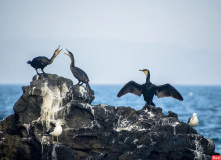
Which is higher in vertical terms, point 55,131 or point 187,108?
point 187,108

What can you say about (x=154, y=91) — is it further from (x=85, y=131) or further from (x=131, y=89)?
(x=85, y=131)

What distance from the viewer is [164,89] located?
1442 centimetres

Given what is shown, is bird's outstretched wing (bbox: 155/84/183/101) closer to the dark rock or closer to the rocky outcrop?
the rocky outcrop

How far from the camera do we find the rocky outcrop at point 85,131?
11.0m

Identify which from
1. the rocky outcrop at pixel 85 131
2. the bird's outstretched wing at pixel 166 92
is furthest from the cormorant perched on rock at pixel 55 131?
the bird's outstretched wing at pixel 166 92

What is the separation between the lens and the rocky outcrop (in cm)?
1101

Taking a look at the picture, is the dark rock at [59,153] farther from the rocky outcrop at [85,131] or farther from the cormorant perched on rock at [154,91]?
the cormorant perched on rock at [154,91]

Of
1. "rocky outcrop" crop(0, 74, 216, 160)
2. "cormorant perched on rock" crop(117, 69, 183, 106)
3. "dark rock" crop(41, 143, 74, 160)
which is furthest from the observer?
"cormorant perched on rock" crop(117, 69, 183, 106)

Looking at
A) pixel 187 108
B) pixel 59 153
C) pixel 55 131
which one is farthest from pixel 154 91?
pixel 187 108

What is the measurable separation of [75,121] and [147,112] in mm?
2180

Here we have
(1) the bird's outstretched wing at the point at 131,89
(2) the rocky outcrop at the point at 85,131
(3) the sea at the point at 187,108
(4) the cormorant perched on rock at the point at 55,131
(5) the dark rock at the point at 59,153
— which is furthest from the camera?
(3) the sea at the point at 187,108

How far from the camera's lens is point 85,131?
11352mm

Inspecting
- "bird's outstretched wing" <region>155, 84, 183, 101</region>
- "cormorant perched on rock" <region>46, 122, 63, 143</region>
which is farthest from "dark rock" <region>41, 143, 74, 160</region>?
"bird's outstretched wing" <region>155, 84, 183, 101</region>

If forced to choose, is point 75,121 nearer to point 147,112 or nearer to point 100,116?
point 100,116
